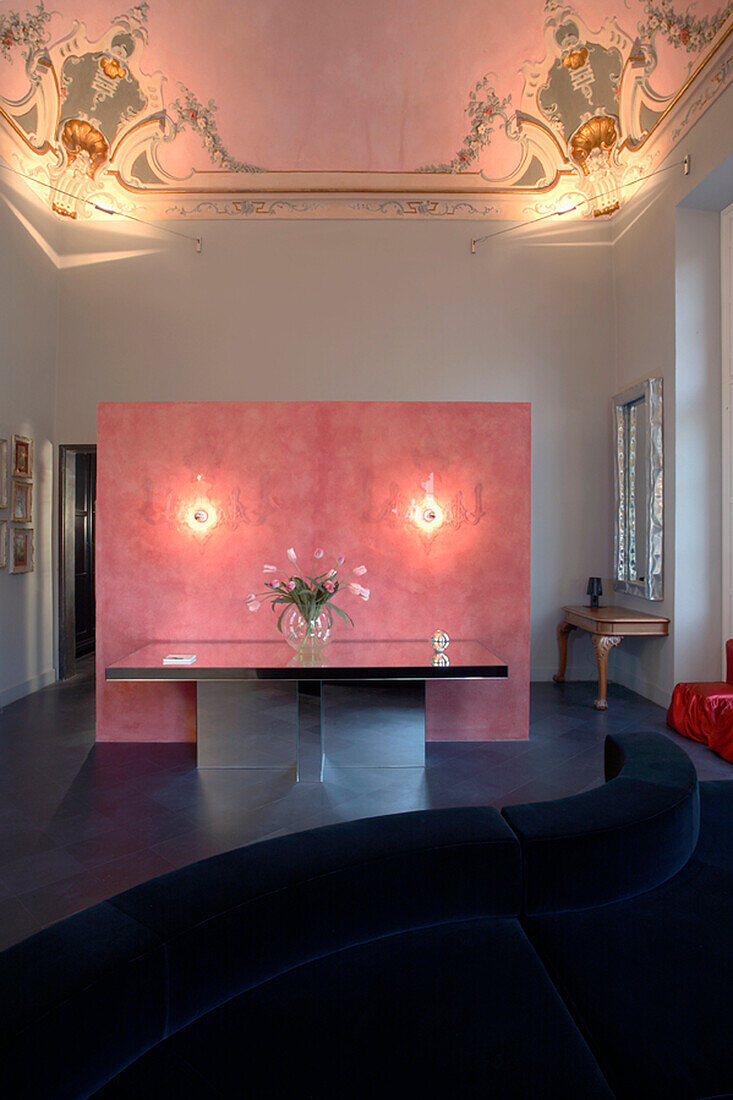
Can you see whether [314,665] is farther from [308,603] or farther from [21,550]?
[21,550]

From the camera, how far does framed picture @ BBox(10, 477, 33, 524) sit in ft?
19.9

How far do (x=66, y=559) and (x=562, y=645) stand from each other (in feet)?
17.7

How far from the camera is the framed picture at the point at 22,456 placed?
6.04 metres

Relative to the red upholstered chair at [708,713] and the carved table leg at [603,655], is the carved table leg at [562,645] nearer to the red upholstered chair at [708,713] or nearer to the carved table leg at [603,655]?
the carved table leg at [603,655]

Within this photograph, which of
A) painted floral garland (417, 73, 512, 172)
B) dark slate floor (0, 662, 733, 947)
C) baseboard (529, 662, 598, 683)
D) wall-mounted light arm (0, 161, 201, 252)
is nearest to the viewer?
dark slate floor (0, 662, 733, 947)

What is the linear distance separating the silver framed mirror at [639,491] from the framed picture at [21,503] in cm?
594

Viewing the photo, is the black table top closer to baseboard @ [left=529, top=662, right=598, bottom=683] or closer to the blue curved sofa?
the blue curved sofa

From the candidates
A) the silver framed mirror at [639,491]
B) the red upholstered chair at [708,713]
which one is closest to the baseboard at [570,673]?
the silver framed mirror at [639,491]

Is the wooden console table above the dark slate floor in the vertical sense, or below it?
above

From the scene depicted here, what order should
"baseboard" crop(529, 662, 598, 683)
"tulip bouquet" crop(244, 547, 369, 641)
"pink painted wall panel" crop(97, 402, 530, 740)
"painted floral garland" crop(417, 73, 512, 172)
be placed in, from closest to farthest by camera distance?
"tulip bouquet" crop(244, 547, 369, 641), "pink painted wall panel" crop(97, 402, 530, 740), "painted floral garland" crop(417, 73, 512, 172), "baseboard" crop(529, 662, 598, 683)

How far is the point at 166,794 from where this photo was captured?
12.3 ft

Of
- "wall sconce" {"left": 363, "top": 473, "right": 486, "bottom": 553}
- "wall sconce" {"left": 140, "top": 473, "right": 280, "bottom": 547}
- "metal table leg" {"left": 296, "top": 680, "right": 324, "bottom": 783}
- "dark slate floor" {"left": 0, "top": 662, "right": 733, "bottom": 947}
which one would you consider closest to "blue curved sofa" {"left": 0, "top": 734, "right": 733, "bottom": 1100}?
"dark slate floor" {"left": 0, "top": 662, "right": 733, "bottom": 947}

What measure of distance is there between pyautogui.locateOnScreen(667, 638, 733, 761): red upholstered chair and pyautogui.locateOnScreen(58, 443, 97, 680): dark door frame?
19.4 feet

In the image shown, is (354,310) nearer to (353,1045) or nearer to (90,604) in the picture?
(90,604)
